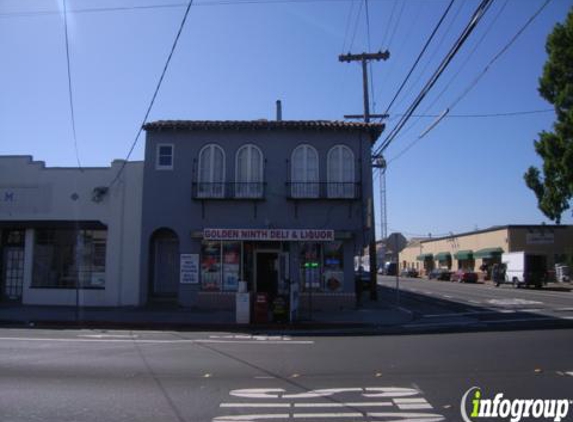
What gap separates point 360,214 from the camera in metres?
21.8

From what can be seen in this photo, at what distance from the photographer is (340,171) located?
2214 centimetres

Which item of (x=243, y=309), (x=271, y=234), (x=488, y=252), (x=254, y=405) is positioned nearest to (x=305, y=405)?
(x=254, y=405)

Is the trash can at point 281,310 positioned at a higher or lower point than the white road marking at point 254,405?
higher

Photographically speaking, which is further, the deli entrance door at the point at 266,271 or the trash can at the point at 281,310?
the deli entrance door at the point at 266,271

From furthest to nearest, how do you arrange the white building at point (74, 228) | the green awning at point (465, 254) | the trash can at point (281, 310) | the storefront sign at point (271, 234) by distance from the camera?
the green awning at point (465, 254) → the white building at point (74, 228) → the storefront sign at point (271, 234) → the trash can at point (281, 310)

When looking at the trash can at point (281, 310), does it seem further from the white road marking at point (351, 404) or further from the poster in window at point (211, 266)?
the white road marking at point (351, 404)

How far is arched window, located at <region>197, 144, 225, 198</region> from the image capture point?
72.2ft

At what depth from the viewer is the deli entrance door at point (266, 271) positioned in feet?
71.9

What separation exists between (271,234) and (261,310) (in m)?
3.52

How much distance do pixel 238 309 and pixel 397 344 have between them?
6.42 metres

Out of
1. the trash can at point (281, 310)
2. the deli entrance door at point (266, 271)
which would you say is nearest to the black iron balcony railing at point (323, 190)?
the deli entrance door at point (266, 271)

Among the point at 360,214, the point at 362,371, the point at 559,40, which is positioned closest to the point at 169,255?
the point at 360,214

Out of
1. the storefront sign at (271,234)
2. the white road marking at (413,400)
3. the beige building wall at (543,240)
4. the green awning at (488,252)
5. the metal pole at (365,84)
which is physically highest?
the metal pole at (365,84)

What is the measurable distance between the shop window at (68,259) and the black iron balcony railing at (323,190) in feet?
26.0
